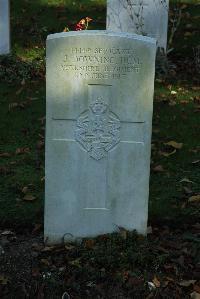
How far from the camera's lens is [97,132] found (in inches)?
174

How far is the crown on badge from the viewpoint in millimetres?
4316

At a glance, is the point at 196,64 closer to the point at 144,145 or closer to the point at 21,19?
the point at 21,19

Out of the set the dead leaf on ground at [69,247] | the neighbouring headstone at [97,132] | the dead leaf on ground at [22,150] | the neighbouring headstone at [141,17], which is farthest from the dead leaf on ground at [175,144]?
the neighbouring headstone at [141,17]

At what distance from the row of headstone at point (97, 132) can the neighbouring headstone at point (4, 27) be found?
16.7ft

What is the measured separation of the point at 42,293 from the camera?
13.2 feet

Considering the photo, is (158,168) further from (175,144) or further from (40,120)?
(40,120)

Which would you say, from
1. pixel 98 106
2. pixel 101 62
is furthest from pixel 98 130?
pixel 101 62

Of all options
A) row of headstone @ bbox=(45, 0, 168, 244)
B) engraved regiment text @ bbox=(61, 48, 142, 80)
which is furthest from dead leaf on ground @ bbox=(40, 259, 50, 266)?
engraved regiment text @ bbox=(61, 48, 142, 80)

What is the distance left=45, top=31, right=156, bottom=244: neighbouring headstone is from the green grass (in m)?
0.55

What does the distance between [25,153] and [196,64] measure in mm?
3720

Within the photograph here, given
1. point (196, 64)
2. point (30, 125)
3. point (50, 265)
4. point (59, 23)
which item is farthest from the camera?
point (59, 23)

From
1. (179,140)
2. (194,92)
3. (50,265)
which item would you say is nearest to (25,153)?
(179,140)

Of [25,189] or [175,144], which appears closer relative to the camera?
[25,189]

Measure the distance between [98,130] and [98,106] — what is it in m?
0.18
